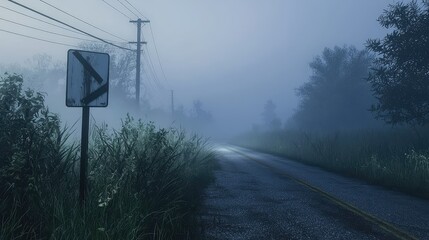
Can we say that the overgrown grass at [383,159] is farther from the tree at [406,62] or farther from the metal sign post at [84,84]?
the metal sign post at [84,84]

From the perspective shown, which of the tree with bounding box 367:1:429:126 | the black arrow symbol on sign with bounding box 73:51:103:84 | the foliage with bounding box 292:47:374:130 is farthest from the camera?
the foliage with bounding box 292:47:374:130

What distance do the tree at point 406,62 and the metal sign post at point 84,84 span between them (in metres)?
14.6

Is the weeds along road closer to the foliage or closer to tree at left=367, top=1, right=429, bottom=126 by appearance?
tree at left=367, top=1, right=429, bottom=126

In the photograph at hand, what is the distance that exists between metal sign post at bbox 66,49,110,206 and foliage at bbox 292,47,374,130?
43.8 m

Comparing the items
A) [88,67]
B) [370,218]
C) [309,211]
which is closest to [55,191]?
[88,67]

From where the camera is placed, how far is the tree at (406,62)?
54.9 feet

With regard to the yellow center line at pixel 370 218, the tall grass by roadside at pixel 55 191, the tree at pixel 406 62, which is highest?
the tree at pixel 406 62

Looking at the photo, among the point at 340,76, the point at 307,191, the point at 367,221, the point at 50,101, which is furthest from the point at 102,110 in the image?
the point at 367,221

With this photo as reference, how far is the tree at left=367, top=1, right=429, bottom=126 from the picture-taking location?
54.9ft

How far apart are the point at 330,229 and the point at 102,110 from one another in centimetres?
4429

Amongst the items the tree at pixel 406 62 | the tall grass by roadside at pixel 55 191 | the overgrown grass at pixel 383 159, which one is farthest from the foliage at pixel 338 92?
the tall grass by roadside at pixel 55 191

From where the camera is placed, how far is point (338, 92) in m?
49.1

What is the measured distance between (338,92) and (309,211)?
4329 centimetres

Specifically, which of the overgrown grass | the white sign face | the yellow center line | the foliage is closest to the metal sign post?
the white sign face
